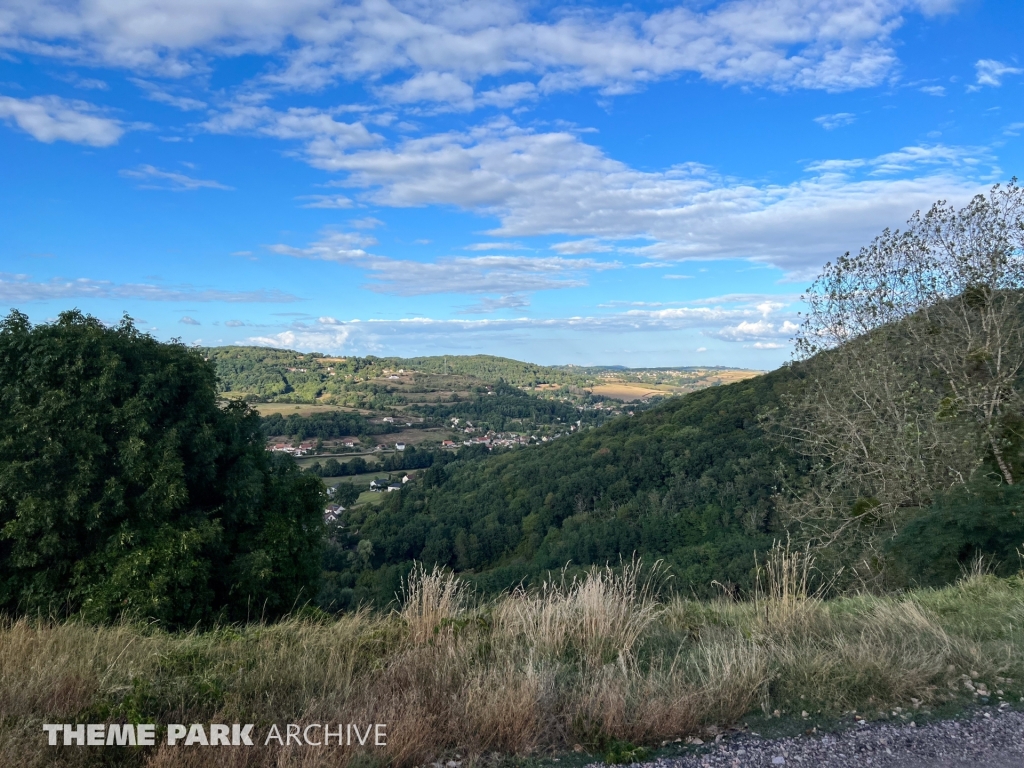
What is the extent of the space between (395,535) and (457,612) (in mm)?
45279

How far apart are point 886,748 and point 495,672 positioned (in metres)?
2.14

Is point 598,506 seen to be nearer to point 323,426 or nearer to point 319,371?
point 323,426

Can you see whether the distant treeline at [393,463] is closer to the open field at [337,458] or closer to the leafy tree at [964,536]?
the open field at [337,458]

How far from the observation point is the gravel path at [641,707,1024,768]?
2.93 meters

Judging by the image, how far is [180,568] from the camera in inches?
328

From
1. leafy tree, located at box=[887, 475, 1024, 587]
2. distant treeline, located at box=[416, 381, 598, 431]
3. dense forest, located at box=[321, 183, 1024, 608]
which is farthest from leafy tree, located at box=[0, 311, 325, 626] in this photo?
distant treeline, located at box=[416, 381, 598, 431]

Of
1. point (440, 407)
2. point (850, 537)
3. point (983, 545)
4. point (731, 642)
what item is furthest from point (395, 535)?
point (440, 407)

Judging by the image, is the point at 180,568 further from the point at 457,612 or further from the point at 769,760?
the point at 769,760

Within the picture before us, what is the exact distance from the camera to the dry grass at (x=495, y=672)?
10.1 ft

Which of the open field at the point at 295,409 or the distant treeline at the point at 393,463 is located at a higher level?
the open field at the point at 295,409

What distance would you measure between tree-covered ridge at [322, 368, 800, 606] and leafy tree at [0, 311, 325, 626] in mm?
20964

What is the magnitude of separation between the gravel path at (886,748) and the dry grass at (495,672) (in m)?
0.24

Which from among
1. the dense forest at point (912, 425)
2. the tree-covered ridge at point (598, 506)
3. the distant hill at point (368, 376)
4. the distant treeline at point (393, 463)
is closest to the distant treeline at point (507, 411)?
the distant hill at point (368, 376)

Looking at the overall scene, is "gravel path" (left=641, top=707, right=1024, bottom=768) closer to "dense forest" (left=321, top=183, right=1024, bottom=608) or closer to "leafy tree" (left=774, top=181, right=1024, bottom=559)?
"dense forest" (left=321, top=183, right=1024, bottom=608)
